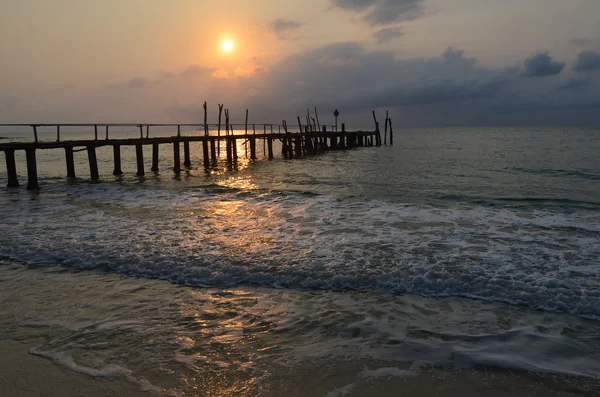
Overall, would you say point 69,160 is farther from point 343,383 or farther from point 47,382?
point 343,383

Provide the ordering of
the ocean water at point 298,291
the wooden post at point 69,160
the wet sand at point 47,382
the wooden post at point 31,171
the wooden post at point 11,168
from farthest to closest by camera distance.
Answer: the wooden post at point 69,160, the wooden post at point 11,168, the wooden post at point 31,171, the ocean water at point 298,291, the wet sand at point 47,382

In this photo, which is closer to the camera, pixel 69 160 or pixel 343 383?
pixel 343 383

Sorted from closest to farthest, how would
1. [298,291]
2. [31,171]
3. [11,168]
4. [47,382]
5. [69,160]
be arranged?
[47,382], [298,291], [31,171], [11,168], [69,160]

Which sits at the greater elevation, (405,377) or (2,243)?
(2,243)

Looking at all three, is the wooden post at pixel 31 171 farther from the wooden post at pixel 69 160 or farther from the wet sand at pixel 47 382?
the wet sand at pixel 47 382

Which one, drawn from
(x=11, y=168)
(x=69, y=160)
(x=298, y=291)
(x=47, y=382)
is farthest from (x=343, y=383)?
(x=69, y=160)

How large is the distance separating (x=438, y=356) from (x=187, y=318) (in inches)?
118

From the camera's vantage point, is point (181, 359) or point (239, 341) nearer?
point (181, 359)

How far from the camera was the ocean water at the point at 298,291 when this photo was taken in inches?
170

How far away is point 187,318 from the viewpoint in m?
5.38

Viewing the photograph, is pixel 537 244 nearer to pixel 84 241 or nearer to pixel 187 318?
pixel 187 318

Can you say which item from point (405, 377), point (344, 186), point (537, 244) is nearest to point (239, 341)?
point (405, 377)

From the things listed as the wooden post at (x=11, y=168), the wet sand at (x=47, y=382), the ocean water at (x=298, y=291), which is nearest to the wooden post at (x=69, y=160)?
the wooden post at (x=11, y=168)

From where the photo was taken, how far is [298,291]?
21.0 feet
